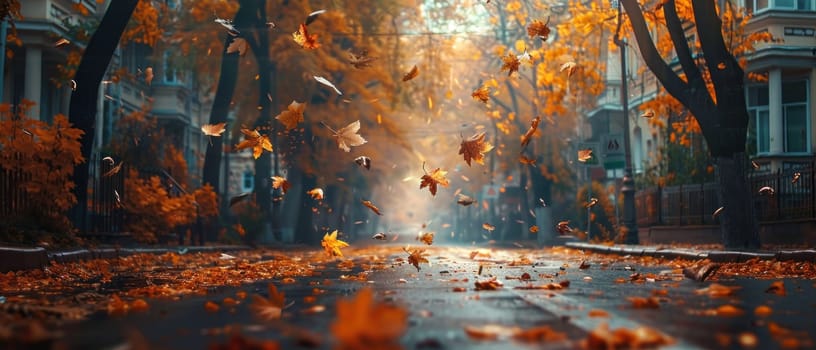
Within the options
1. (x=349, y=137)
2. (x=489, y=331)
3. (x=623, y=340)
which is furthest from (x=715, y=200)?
(x=623, y=340)

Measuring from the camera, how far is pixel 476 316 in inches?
275

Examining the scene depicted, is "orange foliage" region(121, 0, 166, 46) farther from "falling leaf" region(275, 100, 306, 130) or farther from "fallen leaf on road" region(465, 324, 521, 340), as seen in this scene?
"fallen leaf on road" region(465, 324, 521, 340)

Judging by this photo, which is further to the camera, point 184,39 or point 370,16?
point 370,16

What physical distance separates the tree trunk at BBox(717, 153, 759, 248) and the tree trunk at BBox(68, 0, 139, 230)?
10.8 meters

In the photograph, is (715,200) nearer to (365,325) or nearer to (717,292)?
(717,292)

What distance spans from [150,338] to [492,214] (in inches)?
2419

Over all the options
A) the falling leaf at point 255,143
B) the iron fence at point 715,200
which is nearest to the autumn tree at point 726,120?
the iron fence at point 715,200

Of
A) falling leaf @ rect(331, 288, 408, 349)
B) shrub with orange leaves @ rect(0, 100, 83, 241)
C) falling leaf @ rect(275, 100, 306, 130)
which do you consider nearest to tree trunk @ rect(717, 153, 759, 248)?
falling leaf @ rect(275, 100, 306, 130)

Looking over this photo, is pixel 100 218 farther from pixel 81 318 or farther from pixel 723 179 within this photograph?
pixel 81 318

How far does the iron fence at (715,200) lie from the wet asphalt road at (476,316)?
10.3 meters

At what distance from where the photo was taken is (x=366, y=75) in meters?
34.7

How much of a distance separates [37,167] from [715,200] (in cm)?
1663

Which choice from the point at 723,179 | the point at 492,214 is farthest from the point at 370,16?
the point at 492,214

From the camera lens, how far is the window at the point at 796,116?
1223 inches
